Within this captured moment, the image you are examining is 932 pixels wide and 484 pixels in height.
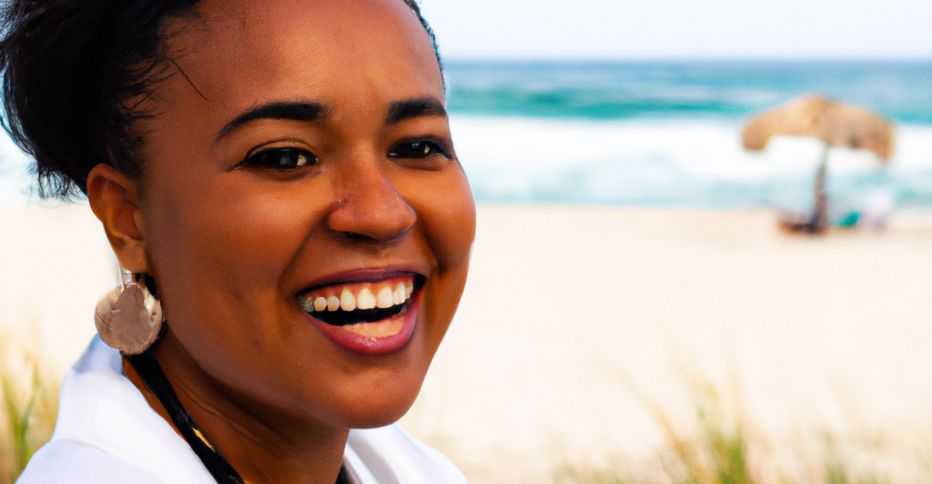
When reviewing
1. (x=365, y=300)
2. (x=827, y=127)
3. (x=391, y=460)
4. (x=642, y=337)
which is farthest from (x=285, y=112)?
(x=827, y=127)

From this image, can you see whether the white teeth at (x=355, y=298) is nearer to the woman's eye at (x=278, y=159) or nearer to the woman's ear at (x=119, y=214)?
the woman's eye at (x=278, y=159)

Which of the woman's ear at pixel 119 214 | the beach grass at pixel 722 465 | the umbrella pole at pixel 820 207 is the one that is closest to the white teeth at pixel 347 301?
the woman's ear at pixel 119 214

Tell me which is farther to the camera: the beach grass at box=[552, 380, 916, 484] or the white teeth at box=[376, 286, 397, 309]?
the beach grass at box=[552, 380, 916, 484]

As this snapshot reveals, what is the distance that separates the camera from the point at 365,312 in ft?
4.82

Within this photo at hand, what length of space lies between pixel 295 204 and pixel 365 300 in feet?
0.55

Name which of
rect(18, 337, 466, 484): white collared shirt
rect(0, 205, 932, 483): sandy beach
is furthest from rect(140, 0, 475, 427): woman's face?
rect(0, 205, 932, 483): sandy beach

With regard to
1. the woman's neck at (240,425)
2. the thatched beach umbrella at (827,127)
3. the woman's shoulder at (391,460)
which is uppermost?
the woman's neck at (240,425)

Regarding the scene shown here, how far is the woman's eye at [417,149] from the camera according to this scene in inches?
61.1

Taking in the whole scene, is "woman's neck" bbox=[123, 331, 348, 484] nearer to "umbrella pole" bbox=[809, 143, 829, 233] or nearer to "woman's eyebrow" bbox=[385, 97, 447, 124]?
"woman's eyebrow" bbox=[385, 97, 447, 124]

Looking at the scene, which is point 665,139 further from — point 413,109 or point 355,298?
point 355,298

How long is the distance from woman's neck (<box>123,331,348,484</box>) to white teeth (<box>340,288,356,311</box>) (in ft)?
0.91

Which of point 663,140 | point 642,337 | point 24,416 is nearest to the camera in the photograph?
point 24,416

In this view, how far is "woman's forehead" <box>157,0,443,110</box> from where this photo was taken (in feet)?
4.70

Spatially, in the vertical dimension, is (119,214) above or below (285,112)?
below
